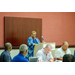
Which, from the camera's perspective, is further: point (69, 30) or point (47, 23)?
point (69, 30)

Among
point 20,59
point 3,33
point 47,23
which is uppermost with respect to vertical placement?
point 47,23

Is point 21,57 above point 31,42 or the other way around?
the other way around

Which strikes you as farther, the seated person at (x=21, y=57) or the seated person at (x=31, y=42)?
the seated person at (x=31, y=42)

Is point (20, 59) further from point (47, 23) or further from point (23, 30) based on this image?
point (47, 23)

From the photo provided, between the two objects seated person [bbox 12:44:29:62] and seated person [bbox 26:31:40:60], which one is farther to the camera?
seated person [bbox 26:31:40:60]

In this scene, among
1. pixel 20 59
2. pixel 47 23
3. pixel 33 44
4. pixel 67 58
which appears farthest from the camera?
pixel 47 23

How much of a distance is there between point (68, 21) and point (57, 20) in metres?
0.68

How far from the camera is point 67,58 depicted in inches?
72.3

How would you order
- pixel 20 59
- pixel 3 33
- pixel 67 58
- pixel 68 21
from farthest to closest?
1. pixel 68 21
2. pixel 3 33
3. pixel 20 59
4. pixel 67 58

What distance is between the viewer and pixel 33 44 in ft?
15.0

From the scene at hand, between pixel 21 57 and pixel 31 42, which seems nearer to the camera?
pixel 21 57
